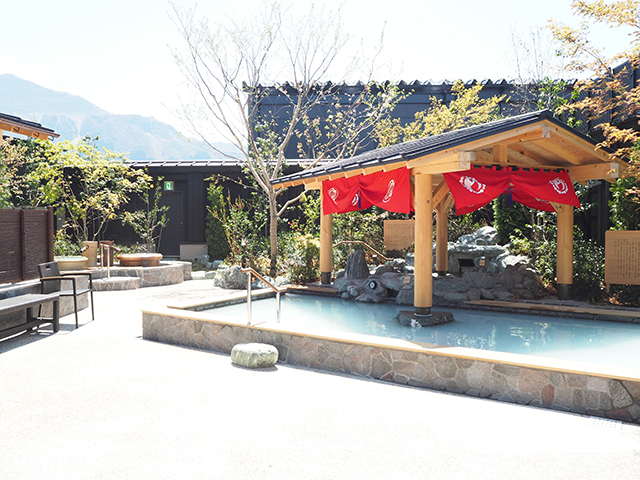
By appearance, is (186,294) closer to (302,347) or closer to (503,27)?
(302,347)

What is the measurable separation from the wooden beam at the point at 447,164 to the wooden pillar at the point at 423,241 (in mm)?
120

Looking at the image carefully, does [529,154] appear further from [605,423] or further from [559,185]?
[605,423]

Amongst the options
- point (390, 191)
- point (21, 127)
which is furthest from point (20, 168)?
point (390, 191)

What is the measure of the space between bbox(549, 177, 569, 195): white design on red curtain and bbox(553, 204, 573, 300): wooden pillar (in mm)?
596

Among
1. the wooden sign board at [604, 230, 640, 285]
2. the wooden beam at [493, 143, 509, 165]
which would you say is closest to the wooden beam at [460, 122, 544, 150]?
the wooden beam at [493, 143, 509, 165]

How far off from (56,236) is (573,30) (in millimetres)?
13264

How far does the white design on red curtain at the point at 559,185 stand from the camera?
315 inches

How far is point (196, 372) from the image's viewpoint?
5.18 m

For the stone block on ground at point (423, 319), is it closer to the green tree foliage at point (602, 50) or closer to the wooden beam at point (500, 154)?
the wooden beam at point (500, 154)

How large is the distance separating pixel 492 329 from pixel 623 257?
2.91m

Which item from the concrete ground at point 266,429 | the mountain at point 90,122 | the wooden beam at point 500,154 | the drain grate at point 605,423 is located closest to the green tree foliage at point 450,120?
the wooden beam at point 500,154

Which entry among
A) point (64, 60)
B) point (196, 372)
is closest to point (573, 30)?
point (196, 372)

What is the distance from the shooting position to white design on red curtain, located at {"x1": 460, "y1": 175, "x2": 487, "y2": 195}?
707 centimetres

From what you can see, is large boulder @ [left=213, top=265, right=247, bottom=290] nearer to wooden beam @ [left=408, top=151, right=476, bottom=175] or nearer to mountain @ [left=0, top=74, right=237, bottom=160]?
wooden beam @ [left=408, top=151, right=476, bottom=175]
